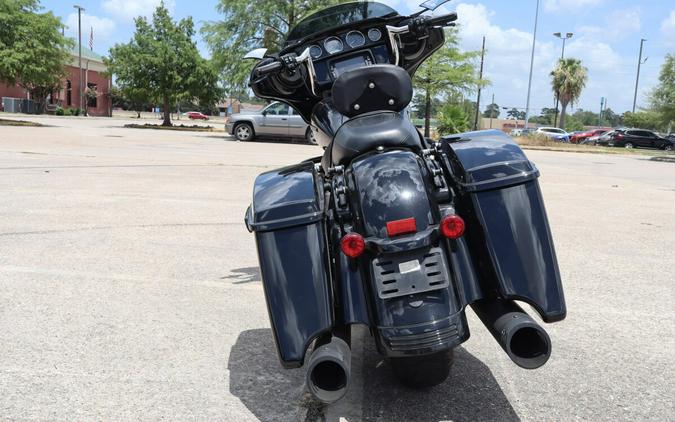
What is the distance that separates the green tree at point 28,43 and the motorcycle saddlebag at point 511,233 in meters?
27.9

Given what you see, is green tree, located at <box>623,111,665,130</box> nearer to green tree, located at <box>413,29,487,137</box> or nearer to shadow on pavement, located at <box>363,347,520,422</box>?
green tree, located at <box>413,29,487,137</box>

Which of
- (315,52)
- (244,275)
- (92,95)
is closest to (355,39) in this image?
(315,52)

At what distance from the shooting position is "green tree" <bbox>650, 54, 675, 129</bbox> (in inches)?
1140

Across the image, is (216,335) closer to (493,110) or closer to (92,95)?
(92,95)

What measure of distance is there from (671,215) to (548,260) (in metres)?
7.17

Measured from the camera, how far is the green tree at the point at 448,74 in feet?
104

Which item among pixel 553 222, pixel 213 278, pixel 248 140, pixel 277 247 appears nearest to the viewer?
pixel 277 247

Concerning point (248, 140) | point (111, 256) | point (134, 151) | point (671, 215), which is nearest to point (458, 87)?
point (248, 140)

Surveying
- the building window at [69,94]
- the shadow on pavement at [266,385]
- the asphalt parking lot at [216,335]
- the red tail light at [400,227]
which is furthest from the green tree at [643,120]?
the building window at [69,94]

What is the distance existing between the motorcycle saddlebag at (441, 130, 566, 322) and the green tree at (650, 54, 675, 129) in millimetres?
30534

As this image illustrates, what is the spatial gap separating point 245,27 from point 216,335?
78.3ft

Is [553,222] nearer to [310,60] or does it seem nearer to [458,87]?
[310,60]

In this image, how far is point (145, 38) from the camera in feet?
107

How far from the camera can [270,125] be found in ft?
74.1
